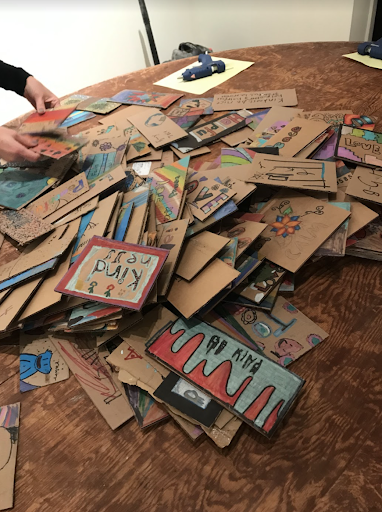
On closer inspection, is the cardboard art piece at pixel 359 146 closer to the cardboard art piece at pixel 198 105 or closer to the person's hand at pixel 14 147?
the cardboard art piece at pixel 198 105

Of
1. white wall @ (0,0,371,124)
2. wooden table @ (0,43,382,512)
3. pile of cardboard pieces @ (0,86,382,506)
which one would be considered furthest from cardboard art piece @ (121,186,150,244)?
white wall @ (0,0,371,124)

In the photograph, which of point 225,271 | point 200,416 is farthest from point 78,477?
point 225,271

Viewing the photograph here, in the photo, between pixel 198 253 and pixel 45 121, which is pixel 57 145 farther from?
pixel 198 253

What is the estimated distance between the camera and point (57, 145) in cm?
113

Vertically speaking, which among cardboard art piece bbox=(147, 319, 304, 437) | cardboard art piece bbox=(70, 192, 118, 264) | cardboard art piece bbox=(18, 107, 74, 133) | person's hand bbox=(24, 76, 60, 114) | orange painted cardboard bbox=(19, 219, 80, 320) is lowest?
cardboard art piece bbox=(147, 319, 304, 437)

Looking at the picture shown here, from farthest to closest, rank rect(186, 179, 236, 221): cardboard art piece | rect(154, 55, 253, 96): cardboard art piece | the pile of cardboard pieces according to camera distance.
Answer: rect(154, 55, 253, 96): cardboard art piece, rect(186, 179, 236, 221): cardboard art piece, the pile of cardboard pieces

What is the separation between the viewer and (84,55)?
2.67 metres

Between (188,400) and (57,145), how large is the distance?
88 cm

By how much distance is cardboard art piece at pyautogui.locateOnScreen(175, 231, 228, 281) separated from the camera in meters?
0.75

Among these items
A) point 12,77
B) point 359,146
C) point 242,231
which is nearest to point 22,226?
point 242,231

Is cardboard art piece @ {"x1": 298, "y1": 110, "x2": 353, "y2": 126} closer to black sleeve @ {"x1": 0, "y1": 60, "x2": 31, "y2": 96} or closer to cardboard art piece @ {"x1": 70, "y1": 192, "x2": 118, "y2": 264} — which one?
cardboard art piece @ {"x1": 70, "y1": 192, "x2": 118, "y2": 264}

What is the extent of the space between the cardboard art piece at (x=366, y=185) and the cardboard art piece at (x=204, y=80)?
843mm

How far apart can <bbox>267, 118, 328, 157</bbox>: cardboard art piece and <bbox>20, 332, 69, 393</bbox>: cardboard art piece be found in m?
0.79

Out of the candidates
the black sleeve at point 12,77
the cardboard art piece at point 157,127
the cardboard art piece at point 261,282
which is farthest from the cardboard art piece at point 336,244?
the black sleeve at point 12,77
